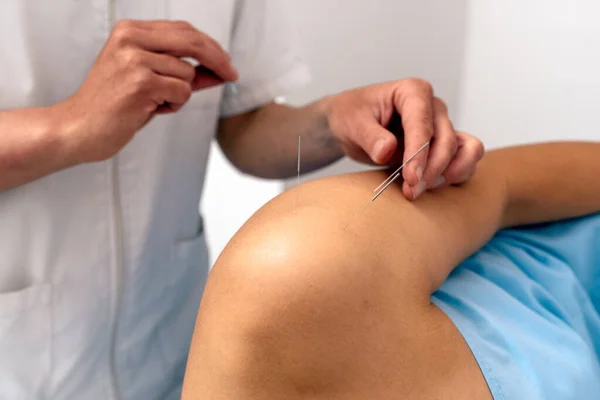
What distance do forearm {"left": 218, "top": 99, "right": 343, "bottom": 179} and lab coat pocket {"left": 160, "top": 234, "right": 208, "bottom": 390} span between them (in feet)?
0.52

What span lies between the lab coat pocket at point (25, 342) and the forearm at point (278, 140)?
0.39 m

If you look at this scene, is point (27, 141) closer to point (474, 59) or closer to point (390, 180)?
point (390, 180)

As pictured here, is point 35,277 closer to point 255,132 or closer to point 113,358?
point 113,358

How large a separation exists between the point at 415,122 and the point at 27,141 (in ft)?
1.42

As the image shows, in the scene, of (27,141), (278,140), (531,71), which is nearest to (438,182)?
(278,140)

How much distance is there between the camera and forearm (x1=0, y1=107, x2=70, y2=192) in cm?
64

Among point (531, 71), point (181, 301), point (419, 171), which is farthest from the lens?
point (531, 71)

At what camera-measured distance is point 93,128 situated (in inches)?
25.5

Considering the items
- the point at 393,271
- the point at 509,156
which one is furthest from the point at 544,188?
the point at 393,271

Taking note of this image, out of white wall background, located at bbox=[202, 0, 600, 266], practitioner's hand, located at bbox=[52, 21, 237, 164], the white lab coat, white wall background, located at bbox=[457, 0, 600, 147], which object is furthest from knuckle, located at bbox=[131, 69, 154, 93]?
white wall background, located at bbox=[457, 0, 600, 147]

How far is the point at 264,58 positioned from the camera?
0.94 m

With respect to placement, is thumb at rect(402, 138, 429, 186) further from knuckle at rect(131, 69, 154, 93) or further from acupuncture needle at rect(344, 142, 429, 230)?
knuckle at rect(131, 69, 154, 93)

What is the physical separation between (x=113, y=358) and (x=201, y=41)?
46 centimetres

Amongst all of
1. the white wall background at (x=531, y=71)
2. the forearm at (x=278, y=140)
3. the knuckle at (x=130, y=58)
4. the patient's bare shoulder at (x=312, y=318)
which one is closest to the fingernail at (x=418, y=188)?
the patient's bare shoulder at (x=312, y=318)
